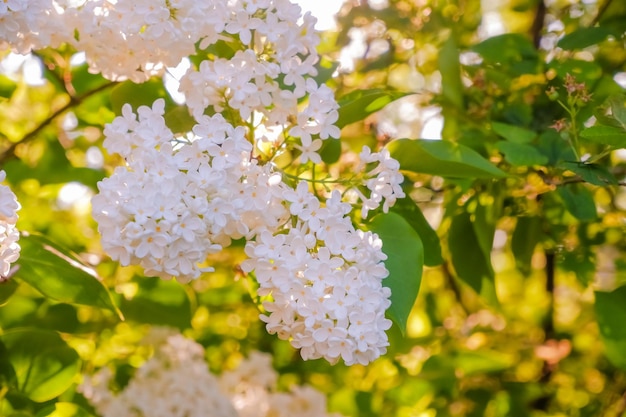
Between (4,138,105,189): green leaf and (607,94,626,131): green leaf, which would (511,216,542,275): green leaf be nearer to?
(607,94,626,131): green leaf

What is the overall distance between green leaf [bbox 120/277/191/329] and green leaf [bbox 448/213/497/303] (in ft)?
1.47

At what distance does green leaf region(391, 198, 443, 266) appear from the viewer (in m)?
0.98

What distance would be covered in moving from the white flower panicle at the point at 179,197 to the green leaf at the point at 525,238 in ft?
1.78

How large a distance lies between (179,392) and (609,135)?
84cm

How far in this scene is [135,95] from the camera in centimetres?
104

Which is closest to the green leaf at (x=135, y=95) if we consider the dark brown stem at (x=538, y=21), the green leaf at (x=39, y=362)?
the green leaf at (x=39, y=362)

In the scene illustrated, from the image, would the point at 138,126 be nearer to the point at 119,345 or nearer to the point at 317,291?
the point at 317,291

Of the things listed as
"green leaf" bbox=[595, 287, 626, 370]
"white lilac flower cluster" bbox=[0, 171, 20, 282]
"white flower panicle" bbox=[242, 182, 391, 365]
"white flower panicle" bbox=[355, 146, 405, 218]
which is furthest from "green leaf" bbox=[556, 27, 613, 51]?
"white lilac flower cluster" bbox=[0, 171, 20, 282]

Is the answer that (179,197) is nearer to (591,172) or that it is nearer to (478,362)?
(591,172)

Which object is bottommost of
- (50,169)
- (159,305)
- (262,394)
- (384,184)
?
(262,394)

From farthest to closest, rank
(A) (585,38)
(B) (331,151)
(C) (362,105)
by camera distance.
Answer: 1. (A) (585,38)
2. (B) (331,151)
3. (C) (362,105)

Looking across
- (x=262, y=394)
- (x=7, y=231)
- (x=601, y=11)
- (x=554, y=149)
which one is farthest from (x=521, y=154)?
(x=262, y=394)

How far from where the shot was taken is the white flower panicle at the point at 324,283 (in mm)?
703

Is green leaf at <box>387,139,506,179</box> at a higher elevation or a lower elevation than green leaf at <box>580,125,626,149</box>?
lower
